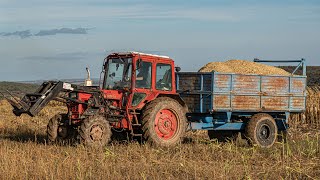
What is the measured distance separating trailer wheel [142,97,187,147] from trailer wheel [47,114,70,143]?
6.38ft

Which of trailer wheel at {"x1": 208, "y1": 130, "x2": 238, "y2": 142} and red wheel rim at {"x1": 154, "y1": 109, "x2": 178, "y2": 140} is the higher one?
red wheel rim at {"x1": 154, "y1": 109, "x2": 178, "y2": 140}

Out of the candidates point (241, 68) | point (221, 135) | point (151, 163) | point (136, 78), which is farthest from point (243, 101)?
point (151, 163)

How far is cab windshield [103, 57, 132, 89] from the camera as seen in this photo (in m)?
12.2

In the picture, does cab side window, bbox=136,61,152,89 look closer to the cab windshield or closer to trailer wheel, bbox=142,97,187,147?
the cab windshield

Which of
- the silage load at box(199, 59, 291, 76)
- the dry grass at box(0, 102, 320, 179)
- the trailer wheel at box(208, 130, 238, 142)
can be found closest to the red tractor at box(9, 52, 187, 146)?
the dry grass at box(0, 102, 320, 179)

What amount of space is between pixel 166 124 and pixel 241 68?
15.1 ft

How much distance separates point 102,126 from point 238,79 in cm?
431

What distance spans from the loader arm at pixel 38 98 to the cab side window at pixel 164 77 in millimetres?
2234

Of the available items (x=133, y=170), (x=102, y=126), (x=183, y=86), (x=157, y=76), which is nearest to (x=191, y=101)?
(x=183, y=86)

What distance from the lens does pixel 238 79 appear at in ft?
44.8

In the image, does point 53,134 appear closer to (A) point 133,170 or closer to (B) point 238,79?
(A) point 133,170

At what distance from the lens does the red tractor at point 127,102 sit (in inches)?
459

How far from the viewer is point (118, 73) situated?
1247 centimetres

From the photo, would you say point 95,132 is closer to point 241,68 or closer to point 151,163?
point 151,163
